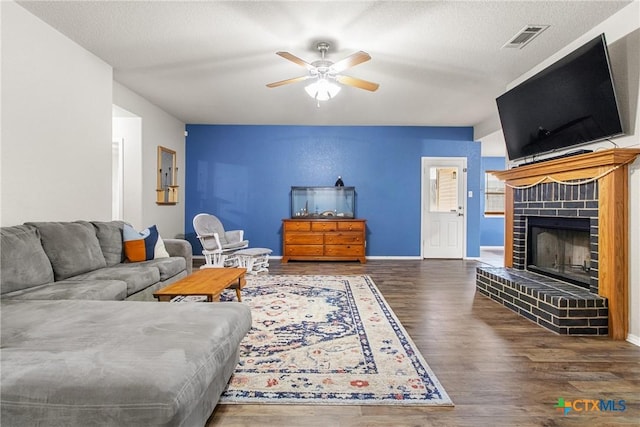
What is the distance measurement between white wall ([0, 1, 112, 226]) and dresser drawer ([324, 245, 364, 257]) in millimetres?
3465

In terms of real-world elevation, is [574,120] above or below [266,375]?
above

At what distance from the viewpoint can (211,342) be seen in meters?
1.45

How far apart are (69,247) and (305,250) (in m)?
3.83

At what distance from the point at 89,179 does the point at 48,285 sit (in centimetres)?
151

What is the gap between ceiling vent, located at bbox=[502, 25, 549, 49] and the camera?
294cm

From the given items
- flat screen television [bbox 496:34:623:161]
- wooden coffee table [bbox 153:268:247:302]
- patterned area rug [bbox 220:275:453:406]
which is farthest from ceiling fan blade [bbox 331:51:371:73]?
patterned area rug [bbox 220:275:453:406]

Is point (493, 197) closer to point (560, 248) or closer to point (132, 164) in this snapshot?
point (560, 248)

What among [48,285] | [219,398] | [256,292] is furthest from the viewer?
[256,292]

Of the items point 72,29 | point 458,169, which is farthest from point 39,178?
point 458,169

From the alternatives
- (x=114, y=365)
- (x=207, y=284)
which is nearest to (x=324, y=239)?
(x=207, y=284)

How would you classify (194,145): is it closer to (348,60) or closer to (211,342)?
(348,60)

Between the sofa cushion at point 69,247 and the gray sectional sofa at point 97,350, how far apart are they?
0.08 feet

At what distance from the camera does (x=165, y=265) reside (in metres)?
3.43

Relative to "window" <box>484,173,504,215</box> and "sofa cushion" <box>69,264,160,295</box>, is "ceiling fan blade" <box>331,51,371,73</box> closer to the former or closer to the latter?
"sofa cushion" <box>69,264,160,295</box>
